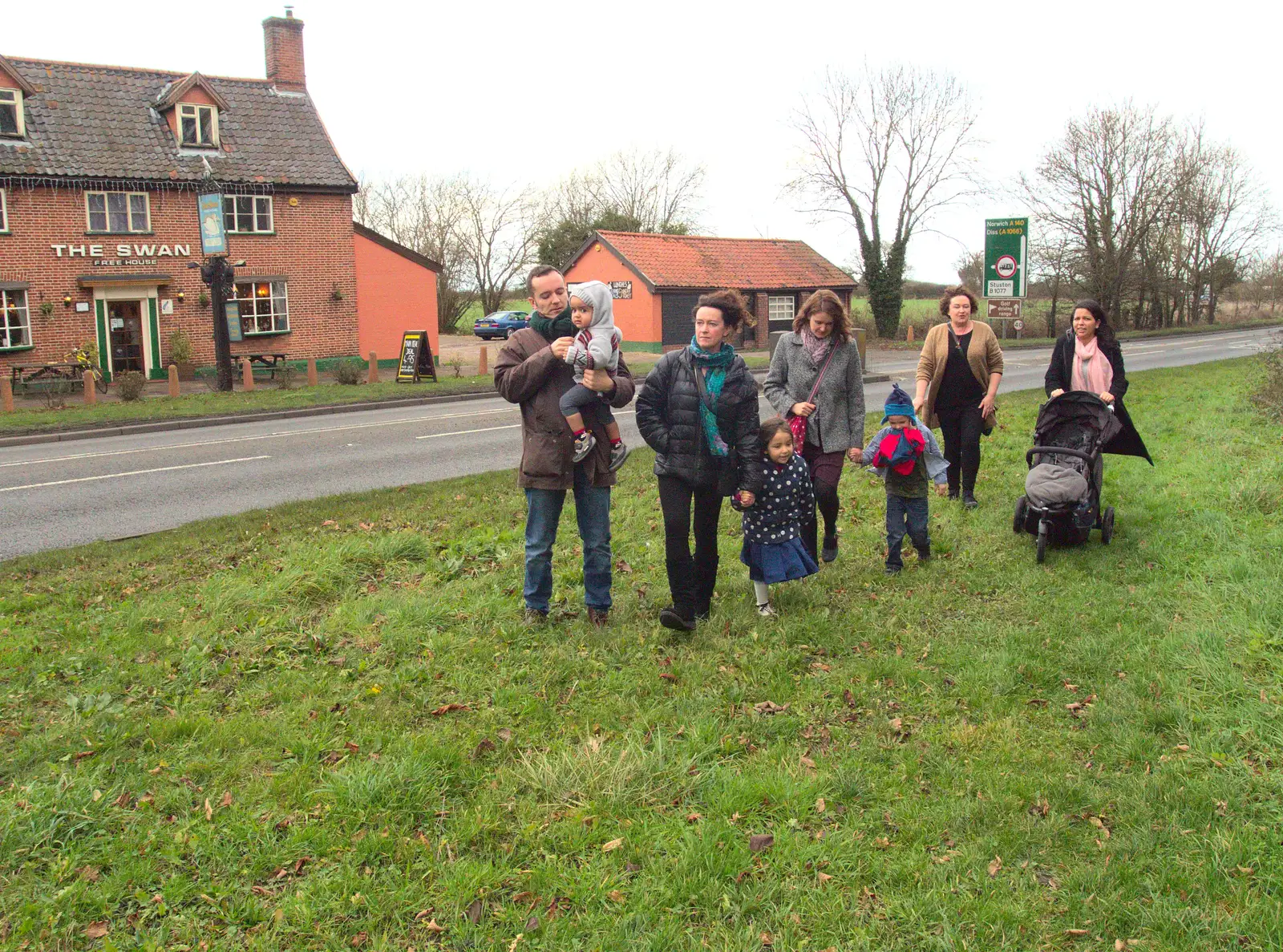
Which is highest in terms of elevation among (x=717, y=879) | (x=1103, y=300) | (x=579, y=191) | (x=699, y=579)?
(x=579, y=191)

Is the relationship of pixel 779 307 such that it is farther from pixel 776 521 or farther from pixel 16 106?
pixel 776 521

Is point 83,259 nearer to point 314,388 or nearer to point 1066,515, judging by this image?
point 314,388

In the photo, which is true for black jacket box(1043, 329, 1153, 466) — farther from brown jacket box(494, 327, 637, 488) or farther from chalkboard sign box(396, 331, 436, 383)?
chalkboard sign box(396, 331, 436, 383)

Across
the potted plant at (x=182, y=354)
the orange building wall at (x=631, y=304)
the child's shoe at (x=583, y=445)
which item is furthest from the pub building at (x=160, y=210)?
the child's shoe at (x=583, y=445)

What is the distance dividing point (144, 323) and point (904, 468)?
27017 millimetres

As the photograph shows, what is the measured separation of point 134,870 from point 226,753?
0.95 m

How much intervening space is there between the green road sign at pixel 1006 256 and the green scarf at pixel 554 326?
13243mm

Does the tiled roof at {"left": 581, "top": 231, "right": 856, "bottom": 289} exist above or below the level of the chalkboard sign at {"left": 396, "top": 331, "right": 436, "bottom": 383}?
above

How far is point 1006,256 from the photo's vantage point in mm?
17344

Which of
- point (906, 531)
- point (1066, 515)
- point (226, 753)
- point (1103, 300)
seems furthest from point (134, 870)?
point (1103, 300)

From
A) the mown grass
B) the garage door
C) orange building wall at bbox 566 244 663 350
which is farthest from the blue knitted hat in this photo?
the garage door

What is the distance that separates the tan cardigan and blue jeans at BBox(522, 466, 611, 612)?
372cm

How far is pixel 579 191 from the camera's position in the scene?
2435 inches

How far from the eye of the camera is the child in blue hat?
706 cm
